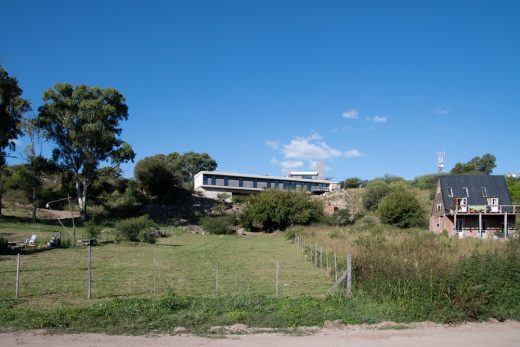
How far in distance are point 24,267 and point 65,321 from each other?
43.8ft

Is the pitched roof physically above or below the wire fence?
above

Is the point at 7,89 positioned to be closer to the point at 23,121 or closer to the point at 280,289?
the point at 23,121

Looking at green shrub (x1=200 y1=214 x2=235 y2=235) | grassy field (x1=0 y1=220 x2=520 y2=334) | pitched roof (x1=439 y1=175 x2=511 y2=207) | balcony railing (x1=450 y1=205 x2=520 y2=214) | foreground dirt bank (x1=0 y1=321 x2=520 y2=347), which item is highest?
pitched roof (x1=439 y1=175 x2=511 y2=207)

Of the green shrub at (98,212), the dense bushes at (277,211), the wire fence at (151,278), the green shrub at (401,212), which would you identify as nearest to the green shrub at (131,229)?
the wire fence at (151,278)

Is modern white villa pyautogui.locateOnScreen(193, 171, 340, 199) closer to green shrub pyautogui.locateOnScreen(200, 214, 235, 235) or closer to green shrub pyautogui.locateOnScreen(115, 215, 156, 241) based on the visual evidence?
green shrub pyautogui.locateOnScreen(200, 214, 235, 235)

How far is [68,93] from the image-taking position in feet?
176

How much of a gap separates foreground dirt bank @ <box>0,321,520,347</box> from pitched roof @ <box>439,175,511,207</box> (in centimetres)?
4667

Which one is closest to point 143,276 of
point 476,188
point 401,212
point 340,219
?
point 401,212

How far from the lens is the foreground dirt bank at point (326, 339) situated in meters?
8.35

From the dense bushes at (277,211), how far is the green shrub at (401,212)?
9.93m

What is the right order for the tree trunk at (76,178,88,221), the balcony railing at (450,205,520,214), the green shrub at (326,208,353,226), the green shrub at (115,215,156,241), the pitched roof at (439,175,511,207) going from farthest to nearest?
the green shrub at (326,208,353,226) → the tree trunk at (76,178,88,221) → the pitched roof at (439,175,511,207) → the balcony railing at (450,205,520,214) → the green shrub at (115,215,156,241)

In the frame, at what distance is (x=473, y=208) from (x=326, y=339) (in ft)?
152

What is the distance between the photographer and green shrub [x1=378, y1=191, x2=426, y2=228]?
5428cm

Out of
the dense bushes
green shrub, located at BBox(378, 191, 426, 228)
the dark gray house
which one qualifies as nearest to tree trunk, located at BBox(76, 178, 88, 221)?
the dense bushes
